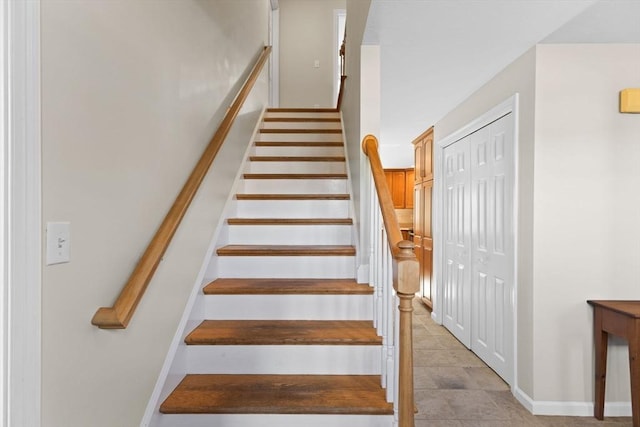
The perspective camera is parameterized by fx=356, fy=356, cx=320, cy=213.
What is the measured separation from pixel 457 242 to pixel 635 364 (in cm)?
179

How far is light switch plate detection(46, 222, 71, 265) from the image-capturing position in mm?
955

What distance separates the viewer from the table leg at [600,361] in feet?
7.14

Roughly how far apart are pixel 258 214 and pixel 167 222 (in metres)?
1.28

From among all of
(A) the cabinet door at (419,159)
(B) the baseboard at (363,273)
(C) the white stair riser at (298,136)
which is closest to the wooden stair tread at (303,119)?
(C) the white stair riser at (298,136)

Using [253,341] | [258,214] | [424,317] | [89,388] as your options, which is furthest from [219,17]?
[424,317]

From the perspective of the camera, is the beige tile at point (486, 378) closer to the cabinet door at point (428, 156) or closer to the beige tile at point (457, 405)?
the beige tile at point (457, 405)

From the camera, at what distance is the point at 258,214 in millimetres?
2783

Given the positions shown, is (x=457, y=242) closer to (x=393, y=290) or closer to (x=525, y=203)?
(x=525, y=203)

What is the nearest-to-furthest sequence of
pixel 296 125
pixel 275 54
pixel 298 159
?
pixel 298 159, pixel 296 125, pixel 275 54

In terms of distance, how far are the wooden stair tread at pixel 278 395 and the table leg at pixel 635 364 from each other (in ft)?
4.81

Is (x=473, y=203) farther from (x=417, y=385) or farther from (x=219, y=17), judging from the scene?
(x=219, y=17)

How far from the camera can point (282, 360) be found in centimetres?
179

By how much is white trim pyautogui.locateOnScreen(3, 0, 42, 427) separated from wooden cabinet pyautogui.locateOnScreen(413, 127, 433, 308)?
4.11 metres

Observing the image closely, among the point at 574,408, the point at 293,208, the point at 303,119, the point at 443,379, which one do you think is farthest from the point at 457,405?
the point at 303,119
